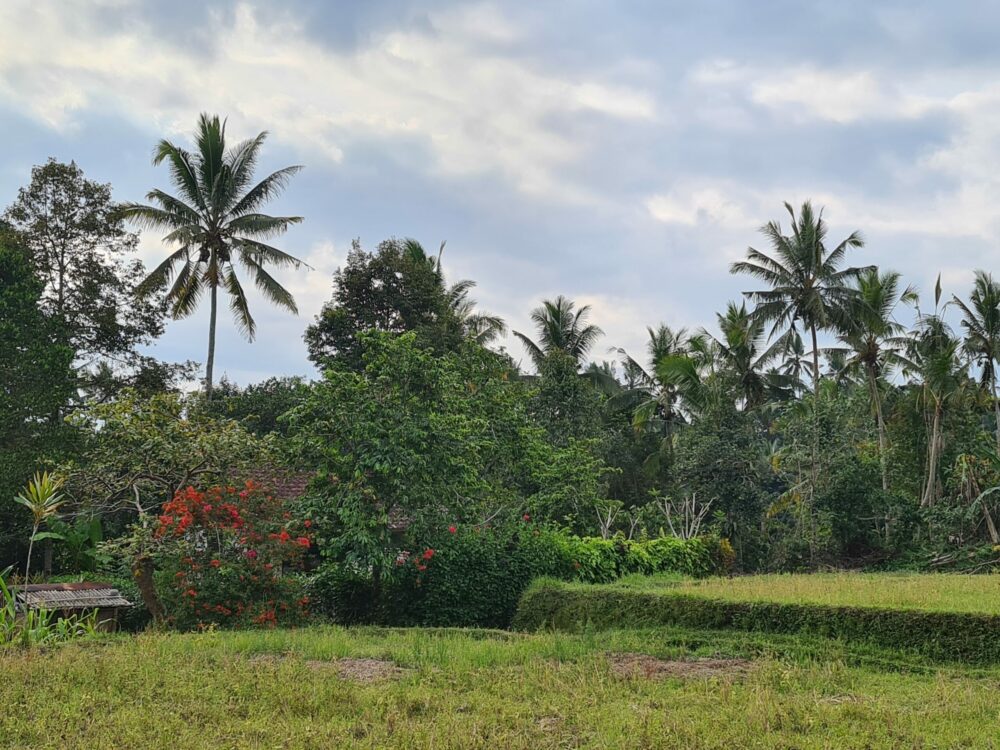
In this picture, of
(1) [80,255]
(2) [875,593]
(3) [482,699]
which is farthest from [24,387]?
(2) [875,593]

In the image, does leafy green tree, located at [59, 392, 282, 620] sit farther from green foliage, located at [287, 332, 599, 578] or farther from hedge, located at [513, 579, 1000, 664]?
hedge, located at [513, 579, 1000, 664]

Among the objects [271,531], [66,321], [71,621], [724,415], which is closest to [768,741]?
[271,531]

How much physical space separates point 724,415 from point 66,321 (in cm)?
1674

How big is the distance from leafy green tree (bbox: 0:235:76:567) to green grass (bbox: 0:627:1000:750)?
10.0m

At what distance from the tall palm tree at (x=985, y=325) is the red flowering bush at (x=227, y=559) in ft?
63.1

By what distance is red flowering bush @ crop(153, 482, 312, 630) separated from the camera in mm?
11336

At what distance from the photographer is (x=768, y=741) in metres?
5.00

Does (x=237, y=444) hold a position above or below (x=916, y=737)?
above

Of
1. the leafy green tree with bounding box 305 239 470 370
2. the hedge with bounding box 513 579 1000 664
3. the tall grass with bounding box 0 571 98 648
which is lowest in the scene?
the tall grass with bounding box 0 571 98 648

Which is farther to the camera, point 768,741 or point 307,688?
point 307,688

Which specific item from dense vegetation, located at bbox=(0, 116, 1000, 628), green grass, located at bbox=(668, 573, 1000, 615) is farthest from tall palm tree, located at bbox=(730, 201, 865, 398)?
green grass, located at bbox=(668, 573, 1000, 615)

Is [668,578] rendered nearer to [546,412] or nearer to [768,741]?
[546,412]

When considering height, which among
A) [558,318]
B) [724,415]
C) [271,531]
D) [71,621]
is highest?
[558,318]

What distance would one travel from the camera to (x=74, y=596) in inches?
483
